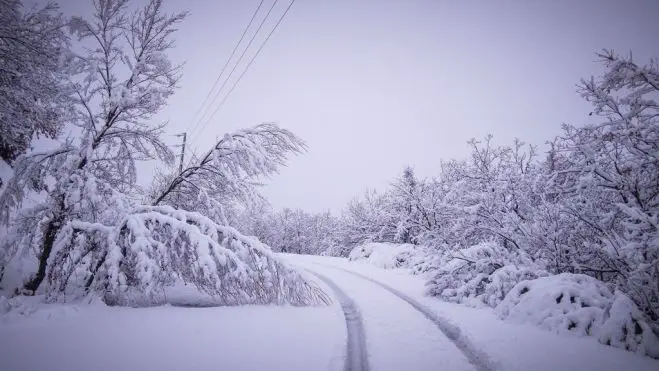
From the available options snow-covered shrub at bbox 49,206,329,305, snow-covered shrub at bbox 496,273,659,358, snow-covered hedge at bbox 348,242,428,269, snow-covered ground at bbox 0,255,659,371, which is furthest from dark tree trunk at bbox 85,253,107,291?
snow-covered hedge at bbox 348,242,428,269

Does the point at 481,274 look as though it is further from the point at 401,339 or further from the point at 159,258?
the point at 159,258

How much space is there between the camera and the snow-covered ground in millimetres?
3988

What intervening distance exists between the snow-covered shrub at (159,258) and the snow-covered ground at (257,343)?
0.49 metres

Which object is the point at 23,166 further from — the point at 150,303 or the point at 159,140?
the point at 150,303

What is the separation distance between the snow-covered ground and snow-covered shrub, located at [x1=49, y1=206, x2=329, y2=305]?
1.62ft

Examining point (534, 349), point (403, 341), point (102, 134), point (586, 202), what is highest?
point (102, 134)

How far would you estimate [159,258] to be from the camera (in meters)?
5.78

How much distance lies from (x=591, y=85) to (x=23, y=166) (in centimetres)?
1249

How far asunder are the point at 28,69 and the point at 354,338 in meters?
9.92

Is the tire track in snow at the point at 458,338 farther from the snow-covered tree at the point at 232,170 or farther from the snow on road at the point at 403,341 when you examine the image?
the snow-covered tree at the point at 232,170

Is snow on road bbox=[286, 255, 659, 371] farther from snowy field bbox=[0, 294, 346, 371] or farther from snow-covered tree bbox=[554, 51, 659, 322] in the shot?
snowy field bbox=[0, 294, 346, 371]

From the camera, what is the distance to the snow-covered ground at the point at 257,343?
3988 millimetres

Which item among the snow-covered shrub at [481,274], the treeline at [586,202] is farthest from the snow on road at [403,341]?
the treeline at [586,202]

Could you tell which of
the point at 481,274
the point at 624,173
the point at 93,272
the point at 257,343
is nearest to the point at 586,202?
the point at 624,173
